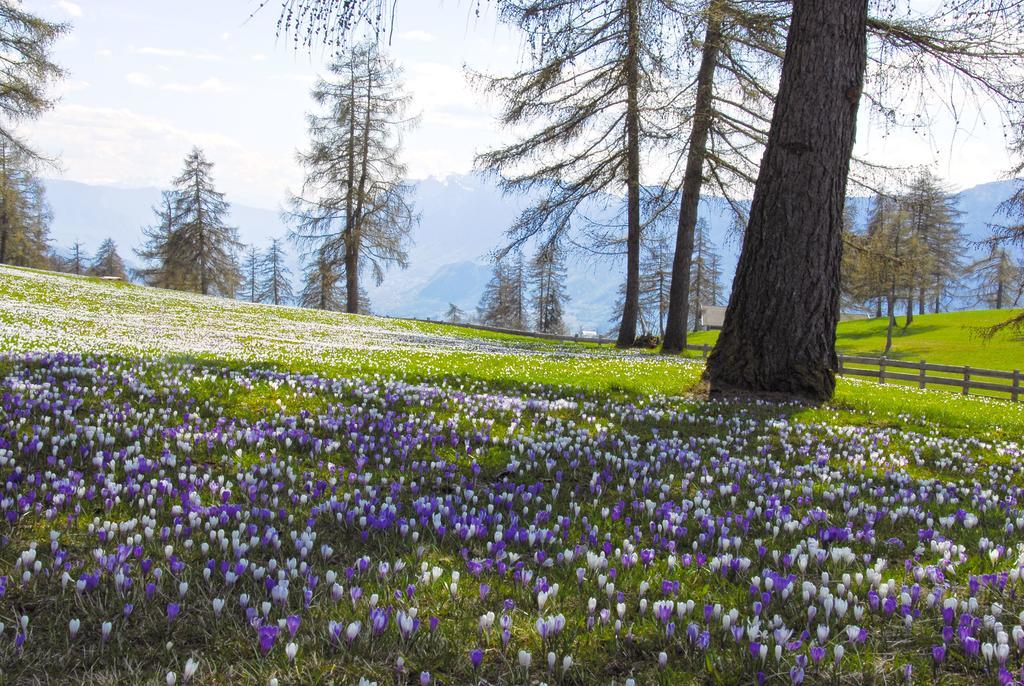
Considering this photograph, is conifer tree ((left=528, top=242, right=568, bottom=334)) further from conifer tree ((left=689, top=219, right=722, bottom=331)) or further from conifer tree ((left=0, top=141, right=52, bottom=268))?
conifer tree ((left=0, top=141, right=52, bottom=268))

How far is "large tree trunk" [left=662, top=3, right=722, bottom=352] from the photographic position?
19.2 meters

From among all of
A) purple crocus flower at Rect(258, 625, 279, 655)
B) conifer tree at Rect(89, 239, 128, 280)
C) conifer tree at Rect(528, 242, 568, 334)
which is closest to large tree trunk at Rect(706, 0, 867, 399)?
purple crocus flower at Rect(258, 625, 279, 655)

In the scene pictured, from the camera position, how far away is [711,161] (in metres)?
20.5

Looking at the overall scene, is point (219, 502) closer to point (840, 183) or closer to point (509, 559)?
point (509, 559)

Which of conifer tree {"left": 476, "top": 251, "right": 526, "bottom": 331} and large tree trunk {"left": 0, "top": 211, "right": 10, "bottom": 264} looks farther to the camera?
conifer tree {"left": 476, "top": 251, "right": 526, "bottom": 331}

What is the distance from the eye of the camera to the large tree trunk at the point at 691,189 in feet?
63.0

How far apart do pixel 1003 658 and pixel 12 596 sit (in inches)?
148

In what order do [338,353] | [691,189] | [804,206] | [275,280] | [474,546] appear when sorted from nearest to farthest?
[474,546] → [804,206] → [338,353] → [691,189] → [275,280]

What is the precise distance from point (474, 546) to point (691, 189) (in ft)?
64.5

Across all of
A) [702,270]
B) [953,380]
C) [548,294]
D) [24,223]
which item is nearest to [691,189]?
[953,380]

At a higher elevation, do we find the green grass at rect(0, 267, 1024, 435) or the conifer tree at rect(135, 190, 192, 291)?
the conifer tree at rect(135, 190, 192, 291)

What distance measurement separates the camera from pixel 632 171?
2245 centimetres

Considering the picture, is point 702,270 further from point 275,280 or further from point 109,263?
point 109,263

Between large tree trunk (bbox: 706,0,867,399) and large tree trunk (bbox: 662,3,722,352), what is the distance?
945 cm
